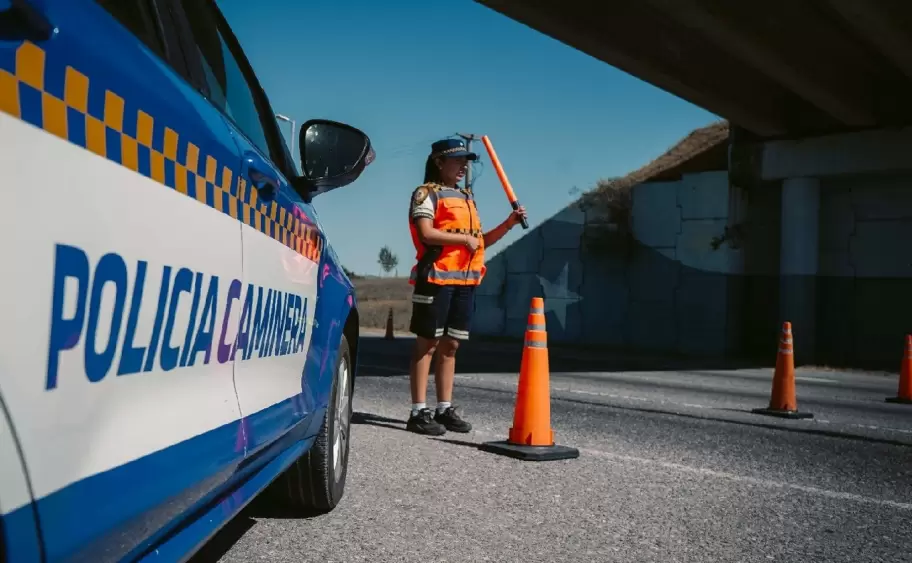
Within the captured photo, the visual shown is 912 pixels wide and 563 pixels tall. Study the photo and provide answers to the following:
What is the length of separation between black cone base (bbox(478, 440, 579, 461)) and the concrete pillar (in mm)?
17694

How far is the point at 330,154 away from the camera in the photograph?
129 inches

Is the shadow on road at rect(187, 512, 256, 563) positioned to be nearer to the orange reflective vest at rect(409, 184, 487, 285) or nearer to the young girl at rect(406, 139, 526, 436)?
the young girl at rect(406, 139, 526, 436)

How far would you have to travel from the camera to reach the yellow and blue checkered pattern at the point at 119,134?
1.18 m

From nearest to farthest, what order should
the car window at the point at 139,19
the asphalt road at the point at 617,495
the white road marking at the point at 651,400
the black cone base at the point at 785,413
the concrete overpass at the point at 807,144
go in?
the car window at the point at 139,19 → the asphalt road at the point at 617,495 → the white road marking at the point at 651,400 → the black cone base at the point at 785,413 → the concrete overpass at the point at 807,144

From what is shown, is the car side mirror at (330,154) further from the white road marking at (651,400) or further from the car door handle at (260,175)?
the white road marking at (651,400)

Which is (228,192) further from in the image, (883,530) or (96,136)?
(883,530)

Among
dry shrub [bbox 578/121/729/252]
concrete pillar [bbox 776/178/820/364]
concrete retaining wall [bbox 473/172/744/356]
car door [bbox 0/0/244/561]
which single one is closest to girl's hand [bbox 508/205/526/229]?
car door [bbox 0/0/244/561]

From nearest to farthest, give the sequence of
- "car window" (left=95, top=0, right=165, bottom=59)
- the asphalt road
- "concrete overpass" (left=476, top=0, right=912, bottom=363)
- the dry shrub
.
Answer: "car window" (left=95, top=0, right=165, bottom=59), the asphalt road, "concrete overpass" (left=476, top=0, right=912, bottom=363), the dry shrub

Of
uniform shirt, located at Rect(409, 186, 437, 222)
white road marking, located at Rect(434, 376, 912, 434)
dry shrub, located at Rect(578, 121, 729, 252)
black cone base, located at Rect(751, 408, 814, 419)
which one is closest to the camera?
uniform shirt, located at Rect(409, 186, 437, 222)

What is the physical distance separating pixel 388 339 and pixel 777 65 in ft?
34.3

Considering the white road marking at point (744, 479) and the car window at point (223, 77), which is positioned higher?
the car window at point (223, 77)

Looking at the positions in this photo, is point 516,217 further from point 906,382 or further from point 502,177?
point 906,382

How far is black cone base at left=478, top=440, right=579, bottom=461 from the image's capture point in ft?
17.0

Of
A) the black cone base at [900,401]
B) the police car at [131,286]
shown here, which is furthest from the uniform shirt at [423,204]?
the black cone base at [900,401]
